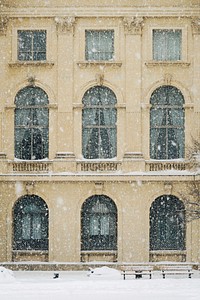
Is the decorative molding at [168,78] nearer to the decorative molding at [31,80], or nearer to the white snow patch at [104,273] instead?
the decorative molding at [31,80]

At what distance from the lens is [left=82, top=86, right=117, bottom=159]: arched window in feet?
143

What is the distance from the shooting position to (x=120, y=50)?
1714 inches

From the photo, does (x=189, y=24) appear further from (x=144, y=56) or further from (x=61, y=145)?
(x=61, y=145)

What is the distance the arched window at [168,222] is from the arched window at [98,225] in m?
2.02

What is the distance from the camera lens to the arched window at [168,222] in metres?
43.5

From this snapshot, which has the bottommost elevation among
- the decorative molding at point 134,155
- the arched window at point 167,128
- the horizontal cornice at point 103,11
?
the decorative molding at point 134,155

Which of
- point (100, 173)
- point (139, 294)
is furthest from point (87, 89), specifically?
point (139, 294)

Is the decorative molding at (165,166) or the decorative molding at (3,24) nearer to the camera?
the decorative molding at (165,166)

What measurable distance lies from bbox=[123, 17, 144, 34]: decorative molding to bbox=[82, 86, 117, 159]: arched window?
125 inches

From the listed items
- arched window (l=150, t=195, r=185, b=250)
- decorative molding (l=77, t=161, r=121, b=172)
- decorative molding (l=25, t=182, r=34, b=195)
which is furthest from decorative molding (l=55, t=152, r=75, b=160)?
arched window (l=150, t=195, r=185, b=250)

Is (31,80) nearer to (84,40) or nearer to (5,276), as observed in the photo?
(84,40)

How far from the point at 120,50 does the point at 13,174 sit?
27.0 ft

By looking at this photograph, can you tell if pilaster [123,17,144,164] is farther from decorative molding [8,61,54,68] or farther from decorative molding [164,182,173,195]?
decorative molding [8,61,54,68]

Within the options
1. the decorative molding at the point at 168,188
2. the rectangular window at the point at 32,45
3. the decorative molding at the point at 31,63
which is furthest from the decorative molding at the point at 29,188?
the decorative molding at the point at 168,188
